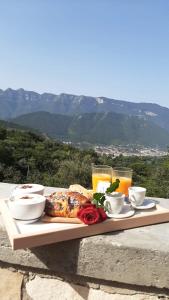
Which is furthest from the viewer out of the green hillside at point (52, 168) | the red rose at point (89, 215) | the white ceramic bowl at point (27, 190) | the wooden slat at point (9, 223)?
the green hillside at point (52, 168)

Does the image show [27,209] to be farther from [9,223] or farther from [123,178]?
[123,178]

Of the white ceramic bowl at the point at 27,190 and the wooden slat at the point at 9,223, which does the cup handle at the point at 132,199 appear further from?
the wooden slat at the point at 9,223

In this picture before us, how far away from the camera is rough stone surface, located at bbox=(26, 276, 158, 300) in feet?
4.44

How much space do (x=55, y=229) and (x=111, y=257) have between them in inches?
8.9

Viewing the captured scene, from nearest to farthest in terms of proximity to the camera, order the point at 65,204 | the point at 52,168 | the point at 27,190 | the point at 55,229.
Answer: the point at 55,229 < the point at 65,204 < the point at 27,190 < the point at 52,168

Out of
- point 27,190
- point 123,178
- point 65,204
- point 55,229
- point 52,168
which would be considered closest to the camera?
point 55,229

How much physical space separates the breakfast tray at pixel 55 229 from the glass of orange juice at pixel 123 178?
205mm

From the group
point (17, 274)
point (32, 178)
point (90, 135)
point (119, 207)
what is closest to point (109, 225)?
point (119, 207)

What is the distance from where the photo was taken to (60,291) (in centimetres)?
141

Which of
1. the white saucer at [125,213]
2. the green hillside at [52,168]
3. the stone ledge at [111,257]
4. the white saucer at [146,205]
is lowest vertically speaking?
the green hillside at [52,168]

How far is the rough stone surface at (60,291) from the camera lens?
135 cm

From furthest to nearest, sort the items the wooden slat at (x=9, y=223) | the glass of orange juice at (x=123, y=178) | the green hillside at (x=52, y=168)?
the green hillside at (x=52, y=168), the glass of orange juice at (x=123, y=178), the wooden slat at (x=9, y=223)

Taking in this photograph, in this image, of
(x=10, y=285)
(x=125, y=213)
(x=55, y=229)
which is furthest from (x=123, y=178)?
(x=10, y=285)

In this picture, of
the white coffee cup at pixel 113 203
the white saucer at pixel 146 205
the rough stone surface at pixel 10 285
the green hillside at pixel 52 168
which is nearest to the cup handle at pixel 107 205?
the white coffee cup at pixel 113 203
